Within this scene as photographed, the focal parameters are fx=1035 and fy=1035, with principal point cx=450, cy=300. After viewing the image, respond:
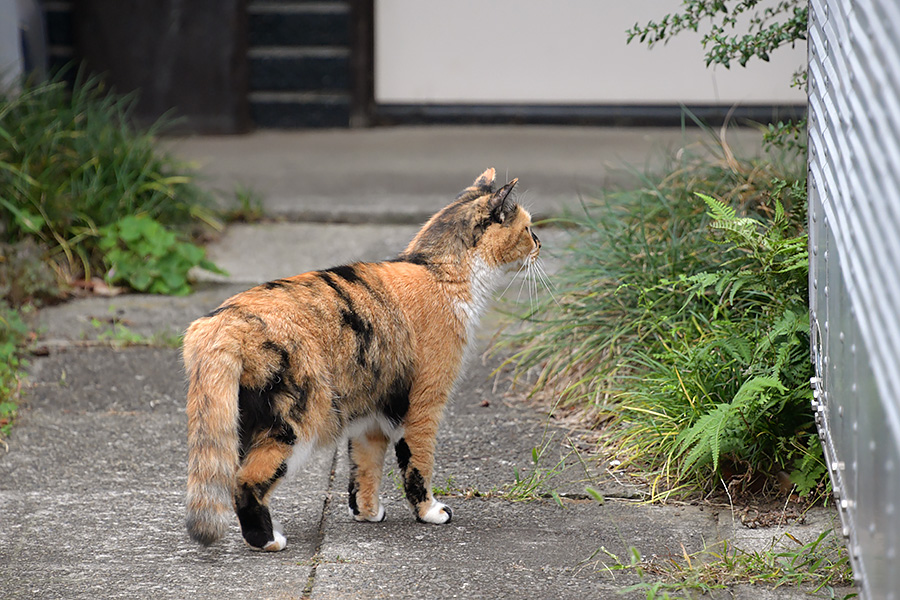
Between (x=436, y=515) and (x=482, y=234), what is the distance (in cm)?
104

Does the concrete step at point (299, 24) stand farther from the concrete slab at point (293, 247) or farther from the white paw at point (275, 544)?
the white paw at point (275, 544)

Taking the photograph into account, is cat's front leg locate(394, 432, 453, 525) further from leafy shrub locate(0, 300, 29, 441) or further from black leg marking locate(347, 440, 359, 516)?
leafy shrub locate(0, 300, 29, 441)

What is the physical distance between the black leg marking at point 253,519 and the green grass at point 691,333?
57.7 inches

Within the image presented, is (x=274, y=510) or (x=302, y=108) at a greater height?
(x=302, y=108)

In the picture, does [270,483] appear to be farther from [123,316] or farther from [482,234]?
[123,316]

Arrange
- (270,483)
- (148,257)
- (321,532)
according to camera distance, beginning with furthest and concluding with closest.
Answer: (148,257) < (321,532) < (270,483)

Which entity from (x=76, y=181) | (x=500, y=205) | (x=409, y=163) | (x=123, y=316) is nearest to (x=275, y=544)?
(x=500, y=205)

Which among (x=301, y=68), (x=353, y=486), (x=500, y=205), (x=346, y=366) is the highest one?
(x=301, y=68)

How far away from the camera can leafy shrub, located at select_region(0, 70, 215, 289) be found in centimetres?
621

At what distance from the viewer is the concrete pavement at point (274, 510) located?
3271mm

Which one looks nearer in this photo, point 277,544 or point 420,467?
point 277,544

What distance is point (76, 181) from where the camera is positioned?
6457 mm

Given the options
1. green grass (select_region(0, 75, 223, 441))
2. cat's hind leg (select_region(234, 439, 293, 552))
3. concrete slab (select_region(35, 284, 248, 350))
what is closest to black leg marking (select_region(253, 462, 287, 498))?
cat's hind leg (select_region(234, 439, 293, 552))

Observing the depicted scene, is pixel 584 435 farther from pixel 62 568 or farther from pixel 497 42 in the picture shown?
pixel 497 42
